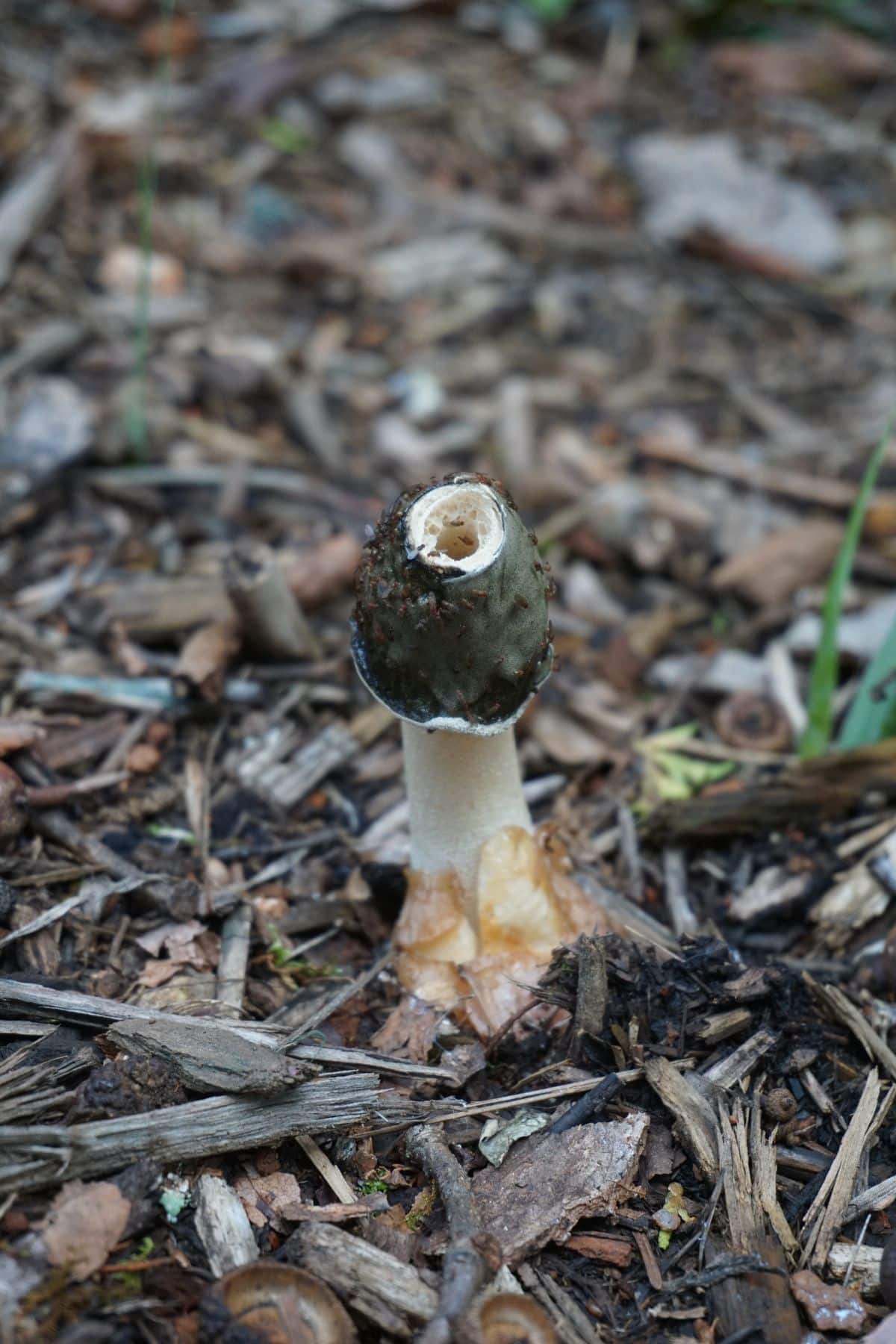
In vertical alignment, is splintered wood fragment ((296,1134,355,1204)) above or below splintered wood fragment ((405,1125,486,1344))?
below

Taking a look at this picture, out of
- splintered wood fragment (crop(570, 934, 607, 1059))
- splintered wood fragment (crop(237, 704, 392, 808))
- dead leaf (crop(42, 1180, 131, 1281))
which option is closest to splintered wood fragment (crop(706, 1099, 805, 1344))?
splintered wood fragment (crop(570, 934, 607, 1059))

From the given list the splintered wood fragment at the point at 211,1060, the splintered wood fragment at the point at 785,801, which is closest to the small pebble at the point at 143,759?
the splintered wood fragment at the point at 211,1060

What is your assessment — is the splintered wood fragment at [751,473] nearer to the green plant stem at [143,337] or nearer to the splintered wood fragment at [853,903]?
the splintered wood fragment at [853,903]

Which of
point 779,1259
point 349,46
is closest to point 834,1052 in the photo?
point 779,1259

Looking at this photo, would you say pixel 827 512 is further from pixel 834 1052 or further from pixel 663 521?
pixel 834 1052

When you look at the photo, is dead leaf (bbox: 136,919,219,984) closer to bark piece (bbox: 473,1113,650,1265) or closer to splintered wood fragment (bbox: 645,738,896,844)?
bark piece (bbox: 473,1113,650,1265)

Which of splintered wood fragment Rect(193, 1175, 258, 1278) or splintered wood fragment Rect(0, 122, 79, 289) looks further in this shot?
splintered wood fragment Rect(0, 122, 79, 289)
